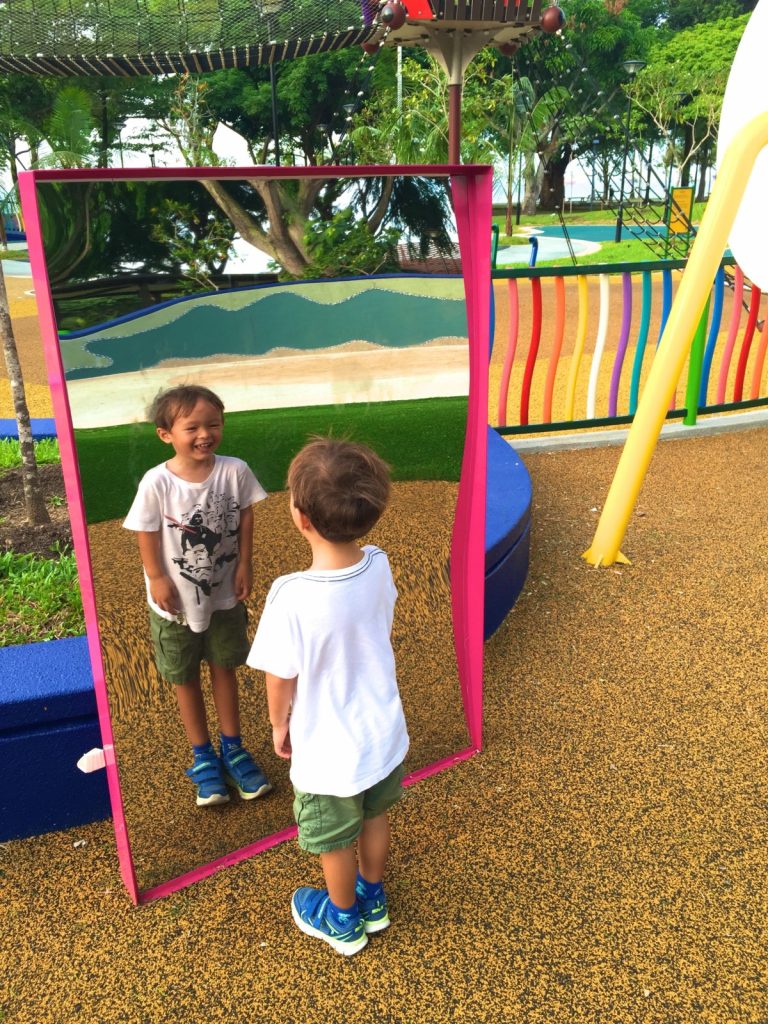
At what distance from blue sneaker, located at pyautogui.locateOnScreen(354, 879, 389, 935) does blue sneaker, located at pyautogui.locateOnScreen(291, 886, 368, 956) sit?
0.03 m

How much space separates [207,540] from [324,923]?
3.18 ft

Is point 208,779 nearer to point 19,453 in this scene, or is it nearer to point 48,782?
point 48,782

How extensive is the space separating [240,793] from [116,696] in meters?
→ 0.55

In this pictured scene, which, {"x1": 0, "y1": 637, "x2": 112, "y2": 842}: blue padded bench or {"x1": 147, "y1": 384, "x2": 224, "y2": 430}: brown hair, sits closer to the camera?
{"x1": 147, "y1": 384, "x2": 224, "y2": 430}: brown hair

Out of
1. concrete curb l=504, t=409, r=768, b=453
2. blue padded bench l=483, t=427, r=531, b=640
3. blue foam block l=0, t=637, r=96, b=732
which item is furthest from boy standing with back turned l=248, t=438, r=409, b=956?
concrete curb l=504, t=409, r=768, b=453

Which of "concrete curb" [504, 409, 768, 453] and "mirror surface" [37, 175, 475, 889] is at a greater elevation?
"mirror surface" [37, 175, 475, 889]

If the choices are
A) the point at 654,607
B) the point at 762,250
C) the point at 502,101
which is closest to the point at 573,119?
the point at 502,101

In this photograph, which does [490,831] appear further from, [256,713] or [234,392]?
[234,392]

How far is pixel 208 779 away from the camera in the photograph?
207 centimetres

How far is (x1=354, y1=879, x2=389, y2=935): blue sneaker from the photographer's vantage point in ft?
6.48

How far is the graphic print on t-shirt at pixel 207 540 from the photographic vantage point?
1.84 meters

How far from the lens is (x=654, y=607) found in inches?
142

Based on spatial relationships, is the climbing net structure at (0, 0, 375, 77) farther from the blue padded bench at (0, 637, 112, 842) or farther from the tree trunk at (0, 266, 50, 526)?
the blue padded bench at (0, 637, 112, 842)

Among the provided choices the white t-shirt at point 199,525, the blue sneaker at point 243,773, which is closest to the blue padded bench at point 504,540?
the blue sneaker at point 243,773
